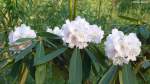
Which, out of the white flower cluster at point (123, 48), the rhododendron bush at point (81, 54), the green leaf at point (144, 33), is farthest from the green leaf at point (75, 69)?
the green leaf at point (144, 33)

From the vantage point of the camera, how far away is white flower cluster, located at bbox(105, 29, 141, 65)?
68.1 inches

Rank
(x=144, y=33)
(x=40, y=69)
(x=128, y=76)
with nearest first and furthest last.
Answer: (x=128, y=76) < (x=40, y=69) < (x=144, y=33)

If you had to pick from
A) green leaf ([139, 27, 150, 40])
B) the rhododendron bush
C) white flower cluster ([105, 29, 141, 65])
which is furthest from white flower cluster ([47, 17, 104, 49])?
green leaf ([139, 27, 150, 40])

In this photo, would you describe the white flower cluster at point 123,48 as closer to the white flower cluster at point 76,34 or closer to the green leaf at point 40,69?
the white flower cluster at point 76,34

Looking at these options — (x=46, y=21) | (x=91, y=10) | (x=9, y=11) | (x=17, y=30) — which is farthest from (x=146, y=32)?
(x=91, y=10)

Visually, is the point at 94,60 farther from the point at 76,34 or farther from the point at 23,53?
the point at 23,53

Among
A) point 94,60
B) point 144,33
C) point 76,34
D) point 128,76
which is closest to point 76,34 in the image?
point 76,34

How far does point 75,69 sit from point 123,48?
0.65 ft

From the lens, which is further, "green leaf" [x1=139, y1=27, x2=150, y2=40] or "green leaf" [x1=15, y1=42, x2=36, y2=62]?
"green leaf" [x1=139, y1=27, x2=150, y2=40]

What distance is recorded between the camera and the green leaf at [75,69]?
1715mm

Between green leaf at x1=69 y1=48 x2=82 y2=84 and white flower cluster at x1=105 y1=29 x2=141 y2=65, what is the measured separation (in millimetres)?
127

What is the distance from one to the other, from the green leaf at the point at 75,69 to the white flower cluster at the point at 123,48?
0.13 m

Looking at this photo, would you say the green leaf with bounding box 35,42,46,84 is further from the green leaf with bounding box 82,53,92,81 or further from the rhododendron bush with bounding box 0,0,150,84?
the green leaf with bounding box 82,53,92,81

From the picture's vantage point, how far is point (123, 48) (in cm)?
173
